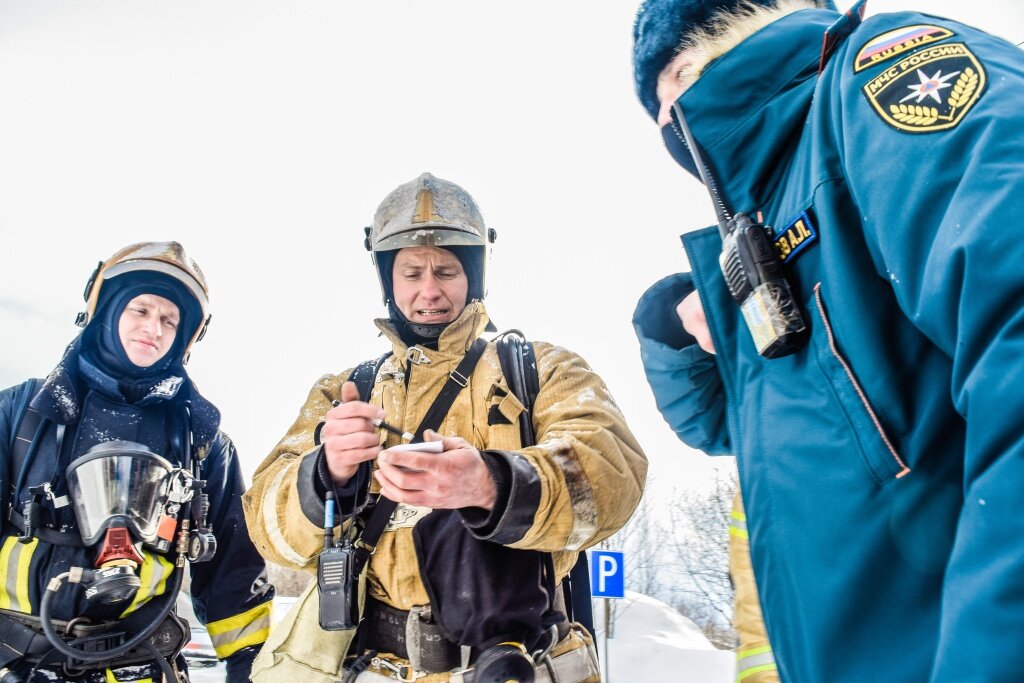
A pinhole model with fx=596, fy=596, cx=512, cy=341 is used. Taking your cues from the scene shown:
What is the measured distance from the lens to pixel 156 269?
4082 millimetres

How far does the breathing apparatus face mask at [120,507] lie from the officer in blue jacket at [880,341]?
3.35 meters

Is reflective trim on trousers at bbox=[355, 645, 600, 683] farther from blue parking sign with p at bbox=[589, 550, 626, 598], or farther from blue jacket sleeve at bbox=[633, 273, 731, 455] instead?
blue parking sign with p at bbox=[589, 550, 626, 598]

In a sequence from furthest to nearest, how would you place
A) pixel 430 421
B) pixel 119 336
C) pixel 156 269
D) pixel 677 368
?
1. pixel 156 269
2. pixel 119 336
3. pixel 430 421
4. pixel 677 368

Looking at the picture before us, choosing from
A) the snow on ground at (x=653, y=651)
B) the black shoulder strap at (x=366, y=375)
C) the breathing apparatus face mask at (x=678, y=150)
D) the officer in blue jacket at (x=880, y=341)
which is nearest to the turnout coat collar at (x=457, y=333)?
the black shoulder strap at (x=366, y=375)

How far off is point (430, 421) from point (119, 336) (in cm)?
269

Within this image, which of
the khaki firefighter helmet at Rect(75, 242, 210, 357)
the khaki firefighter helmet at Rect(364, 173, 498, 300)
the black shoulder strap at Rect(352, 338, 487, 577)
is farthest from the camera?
the khaki firefighter helmet at Rect(75, 242, 210, 357)

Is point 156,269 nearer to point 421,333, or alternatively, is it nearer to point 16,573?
point 16,573

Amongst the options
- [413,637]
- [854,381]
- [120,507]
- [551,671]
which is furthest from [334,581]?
[120,507]

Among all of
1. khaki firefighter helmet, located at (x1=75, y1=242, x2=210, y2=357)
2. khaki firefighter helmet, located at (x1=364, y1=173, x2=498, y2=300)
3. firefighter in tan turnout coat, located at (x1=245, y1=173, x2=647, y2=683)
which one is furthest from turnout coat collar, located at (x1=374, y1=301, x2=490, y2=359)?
khaki firefighter helmet, located at (x1=75, y1=242, x2=210, y2=357)

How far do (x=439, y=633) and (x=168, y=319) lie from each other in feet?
10.3

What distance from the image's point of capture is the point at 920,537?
0.82 meters

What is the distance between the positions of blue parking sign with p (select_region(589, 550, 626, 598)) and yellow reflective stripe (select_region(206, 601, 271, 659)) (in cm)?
495

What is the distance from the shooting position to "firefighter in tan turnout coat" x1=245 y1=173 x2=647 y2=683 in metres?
1.94

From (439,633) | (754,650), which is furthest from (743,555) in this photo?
(439,633)
